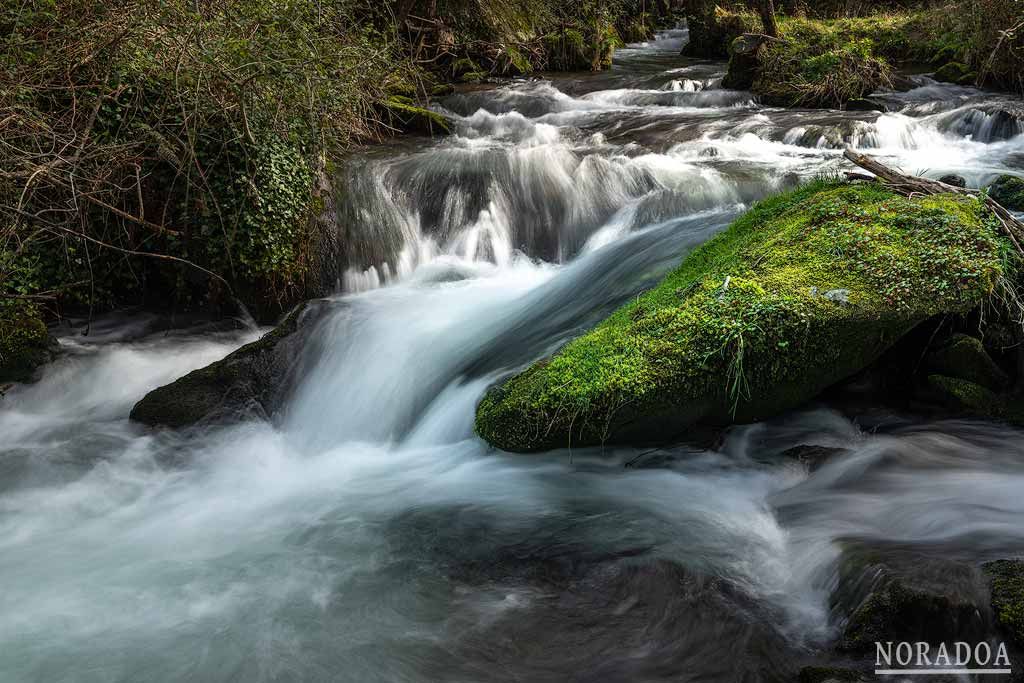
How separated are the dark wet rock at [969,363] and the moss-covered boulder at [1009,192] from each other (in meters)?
2.34

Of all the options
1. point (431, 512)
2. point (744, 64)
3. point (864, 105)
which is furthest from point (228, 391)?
point (744, 64)

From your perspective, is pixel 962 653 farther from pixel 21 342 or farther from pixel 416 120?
pixel 416 120

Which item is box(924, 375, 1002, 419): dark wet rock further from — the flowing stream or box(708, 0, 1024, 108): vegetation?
box(708, 0, 1024, 108): vegetation

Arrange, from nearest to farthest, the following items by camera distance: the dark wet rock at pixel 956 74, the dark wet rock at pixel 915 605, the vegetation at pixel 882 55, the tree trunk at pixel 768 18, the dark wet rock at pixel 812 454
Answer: the dark wet rock at pixel 915 605 < the dark wet rock at pixel 812 454 < the vegetation at pixel 882 55 < the dark wet rock at pixel 956 74 < the tree trunk at pixel 768 18

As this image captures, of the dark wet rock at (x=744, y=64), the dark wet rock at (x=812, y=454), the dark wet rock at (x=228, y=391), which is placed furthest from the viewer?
A: the dark wet rock at (x=744, y=64)

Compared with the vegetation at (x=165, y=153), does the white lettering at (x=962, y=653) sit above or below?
below

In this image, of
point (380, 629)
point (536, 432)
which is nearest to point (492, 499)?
point (536, 432)

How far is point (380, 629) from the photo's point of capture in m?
3.35

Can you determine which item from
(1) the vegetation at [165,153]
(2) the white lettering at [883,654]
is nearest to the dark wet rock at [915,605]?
(2) the white lettering at [883,654]

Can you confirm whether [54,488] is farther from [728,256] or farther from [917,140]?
[917,140]

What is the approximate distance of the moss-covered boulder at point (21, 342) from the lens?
5.74m

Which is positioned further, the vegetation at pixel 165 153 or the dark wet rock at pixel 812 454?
the vegetation at pixel 165 153

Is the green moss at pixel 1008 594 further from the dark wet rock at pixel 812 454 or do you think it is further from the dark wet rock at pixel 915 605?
the dark wet rock at pixel 812 454

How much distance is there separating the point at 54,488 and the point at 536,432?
2987 mm
